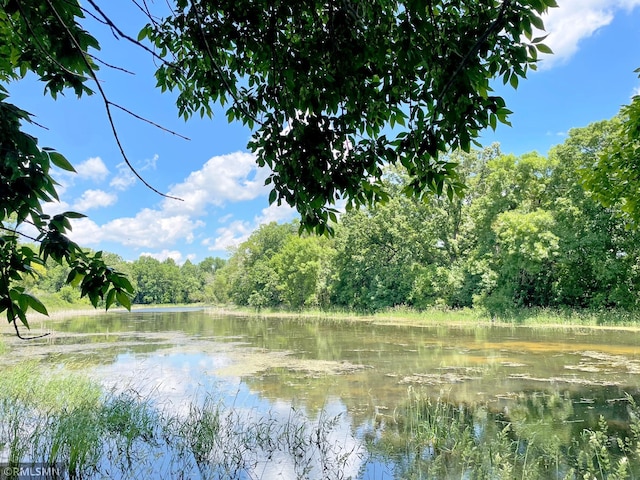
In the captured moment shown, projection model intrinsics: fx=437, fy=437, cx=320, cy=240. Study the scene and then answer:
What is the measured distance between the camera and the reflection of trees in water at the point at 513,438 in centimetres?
452

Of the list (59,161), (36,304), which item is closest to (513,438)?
(36,304)

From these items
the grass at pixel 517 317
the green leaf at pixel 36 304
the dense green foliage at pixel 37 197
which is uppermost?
the dense green foliage at pixel 37 197

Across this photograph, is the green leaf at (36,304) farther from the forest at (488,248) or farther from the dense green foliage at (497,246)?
the dense green foliage at (497,246)

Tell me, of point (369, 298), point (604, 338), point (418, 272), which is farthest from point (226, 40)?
point (369, 298)

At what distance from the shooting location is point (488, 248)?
87.8 feet

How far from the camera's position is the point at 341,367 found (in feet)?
36.3

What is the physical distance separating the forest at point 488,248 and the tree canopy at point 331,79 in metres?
9.95

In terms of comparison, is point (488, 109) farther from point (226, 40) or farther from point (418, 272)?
point (418, 272)

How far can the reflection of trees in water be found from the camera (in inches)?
178

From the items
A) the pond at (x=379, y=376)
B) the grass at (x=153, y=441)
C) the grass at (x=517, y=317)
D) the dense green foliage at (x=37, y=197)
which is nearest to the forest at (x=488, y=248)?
the grass at (x=517, y=317)

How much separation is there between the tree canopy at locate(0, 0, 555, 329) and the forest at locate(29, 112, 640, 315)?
9951 millimetres

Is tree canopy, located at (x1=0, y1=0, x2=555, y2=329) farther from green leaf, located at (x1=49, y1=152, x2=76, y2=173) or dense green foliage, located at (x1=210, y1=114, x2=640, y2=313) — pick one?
dense green foliage, located at (x1=210, y1=114, x2=640, y2=313)

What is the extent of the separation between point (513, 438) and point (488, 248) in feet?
73.9

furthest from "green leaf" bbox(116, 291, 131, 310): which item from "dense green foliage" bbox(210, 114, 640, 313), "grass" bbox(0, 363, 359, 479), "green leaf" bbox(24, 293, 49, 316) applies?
"dense green foliage" bbox(210, 114, 640, 313)
